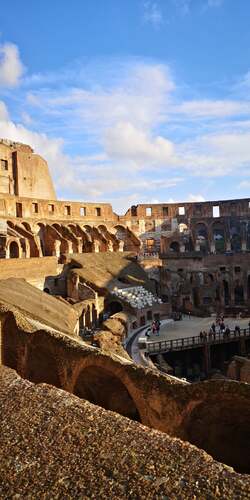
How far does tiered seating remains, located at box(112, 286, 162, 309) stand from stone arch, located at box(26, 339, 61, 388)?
1521 cm

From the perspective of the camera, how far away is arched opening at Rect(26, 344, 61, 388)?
1229 centimetres

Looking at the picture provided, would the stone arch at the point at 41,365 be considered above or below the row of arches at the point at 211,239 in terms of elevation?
below

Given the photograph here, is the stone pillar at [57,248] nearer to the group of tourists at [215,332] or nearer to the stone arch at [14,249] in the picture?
the stone arch at [14,249]

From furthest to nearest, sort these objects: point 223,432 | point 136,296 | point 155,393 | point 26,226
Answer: point 26,226 < point 136,296 < point 223,432 < point 155,393

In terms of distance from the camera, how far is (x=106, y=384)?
39.5 ft

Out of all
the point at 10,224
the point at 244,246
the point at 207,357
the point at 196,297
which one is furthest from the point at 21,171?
the point at 207,357

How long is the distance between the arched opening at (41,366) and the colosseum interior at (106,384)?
1.5 inches

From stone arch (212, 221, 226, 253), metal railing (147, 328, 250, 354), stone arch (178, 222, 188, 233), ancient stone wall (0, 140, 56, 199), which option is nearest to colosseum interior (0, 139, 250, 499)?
metal railing (147, 328, 250, 354)

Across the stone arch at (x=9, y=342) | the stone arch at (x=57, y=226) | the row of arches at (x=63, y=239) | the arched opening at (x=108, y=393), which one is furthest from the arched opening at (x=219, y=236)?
the stone arch at (x=9, y=342)

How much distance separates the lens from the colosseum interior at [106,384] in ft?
14.1

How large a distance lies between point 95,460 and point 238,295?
119ft

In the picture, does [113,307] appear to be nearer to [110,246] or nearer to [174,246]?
[110,246]

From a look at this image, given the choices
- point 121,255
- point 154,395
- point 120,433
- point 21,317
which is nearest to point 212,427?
point 154,395

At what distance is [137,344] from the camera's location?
22.8 m
